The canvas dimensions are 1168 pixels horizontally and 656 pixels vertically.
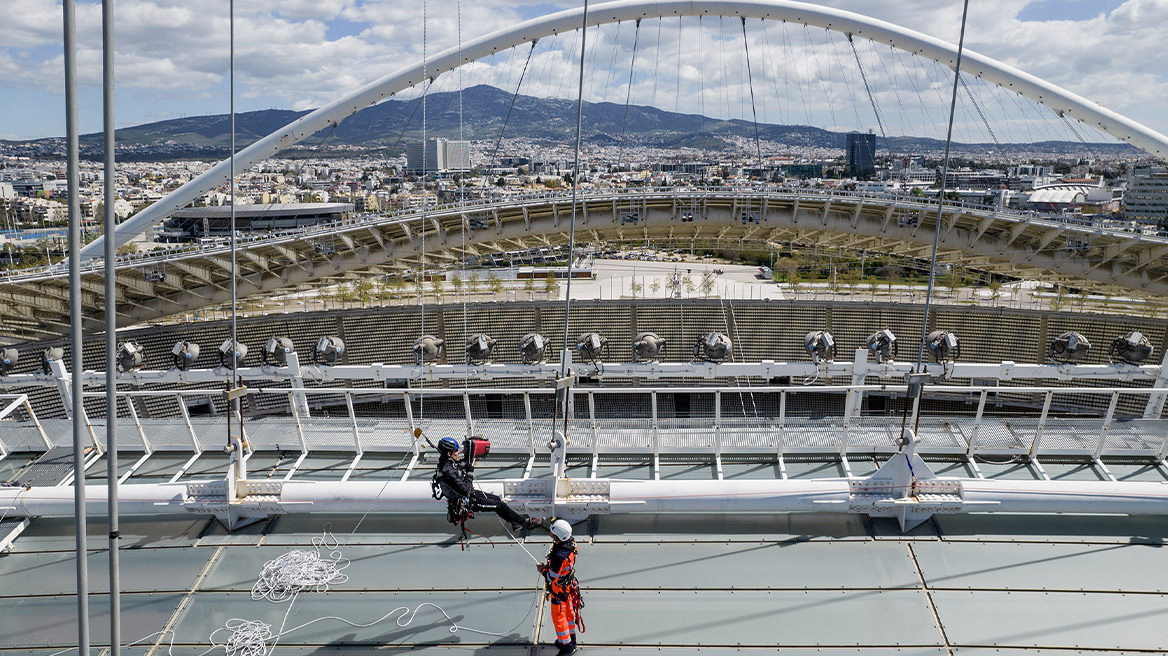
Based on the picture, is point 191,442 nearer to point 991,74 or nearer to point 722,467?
point 722,467

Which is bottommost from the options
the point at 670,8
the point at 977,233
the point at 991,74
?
the point at 977,233

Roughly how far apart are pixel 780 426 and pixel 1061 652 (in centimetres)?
303

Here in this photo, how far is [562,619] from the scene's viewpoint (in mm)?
4656

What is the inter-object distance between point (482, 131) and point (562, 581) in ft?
167

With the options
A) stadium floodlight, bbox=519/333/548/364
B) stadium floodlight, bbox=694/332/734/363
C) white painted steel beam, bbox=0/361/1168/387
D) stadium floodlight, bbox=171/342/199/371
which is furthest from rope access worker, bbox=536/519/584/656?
stadium floodlight, bbox=171/342/199/371

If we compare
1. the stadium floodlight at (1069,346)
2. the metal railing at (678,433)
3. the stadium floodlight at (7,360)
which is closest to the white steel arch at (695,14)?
the stadium floodlight at (7,360)

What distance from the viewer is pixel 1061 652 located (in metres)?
4.73

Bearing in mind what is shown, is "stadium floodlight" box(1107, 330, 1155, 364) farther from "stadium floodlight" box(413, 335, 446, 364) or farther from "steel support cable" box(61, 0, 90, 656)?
"steel support cable" box(61, 0, 90, 656)

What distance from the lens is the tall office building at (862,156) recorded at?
46.8 metres

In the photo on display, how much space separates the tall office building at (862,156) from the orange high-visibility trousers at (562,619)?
144 feet

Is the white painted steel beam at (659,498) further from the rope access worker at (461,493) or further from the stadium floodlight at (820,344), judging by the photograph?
the stadium floodlight at (820,344)

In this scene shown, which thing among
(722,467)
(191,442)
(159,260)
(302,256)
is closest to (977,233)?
(722,467)

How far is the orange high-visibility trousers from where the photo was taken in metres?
4.65

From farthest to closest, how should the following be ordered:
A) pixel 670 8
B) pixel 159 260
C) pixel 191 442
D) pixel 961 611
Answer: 1. pixel 670 8
2. pixel 159 260
3. pixel 191 442
4. pixel 961 611
